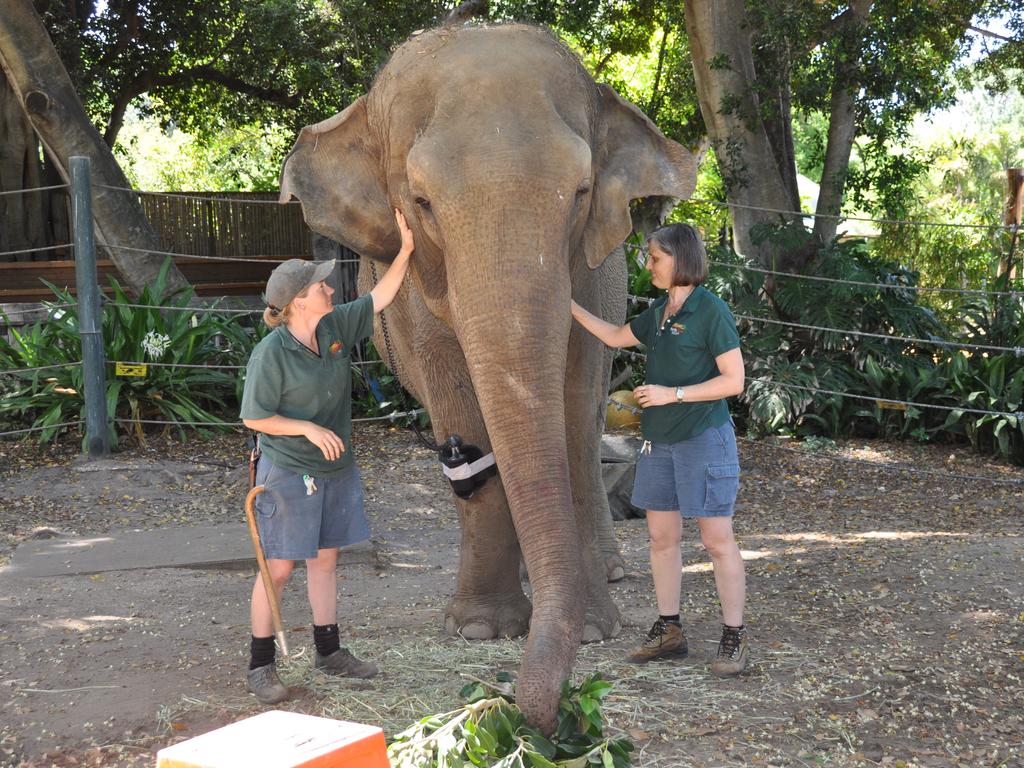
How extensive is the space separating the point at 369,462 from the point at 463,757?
620cm

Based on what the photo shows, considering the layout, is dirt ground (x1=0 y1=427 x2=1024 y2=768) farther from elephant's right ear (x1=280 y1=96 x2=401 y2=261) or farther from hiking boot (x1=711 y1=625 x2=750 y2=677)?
elephant's right ear (x1=280 y1=96 x2=401 y2=261)

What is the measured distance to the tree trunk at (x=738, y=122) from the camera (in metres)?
10.7

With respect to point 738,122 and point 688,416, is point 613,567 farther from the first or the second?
point 738,122

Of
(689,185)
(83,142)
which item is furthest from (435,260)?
(83,142)

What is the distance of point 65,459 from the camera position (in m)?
9.06

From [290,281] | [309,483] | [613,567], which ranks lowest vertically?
[613,567]

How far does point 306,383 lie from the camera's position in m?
4.25

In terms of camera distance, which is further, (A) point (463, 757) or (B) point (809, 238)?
(B) point (809, 238)

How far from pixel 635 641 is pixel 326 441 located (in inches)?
66.7

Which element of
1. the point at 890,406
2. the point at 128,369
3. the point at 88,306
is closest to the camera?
the point at 88,306

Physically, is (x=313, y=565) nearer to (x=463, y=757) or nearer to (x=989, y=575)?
(x=463, y=757)

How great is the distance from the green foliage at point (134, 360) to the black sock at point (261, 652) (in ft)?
17.2

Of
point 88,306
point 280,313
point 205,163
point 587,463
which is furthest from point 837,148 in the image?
point 205,163

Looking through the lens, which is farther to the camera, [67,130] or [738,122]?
[738,122]
